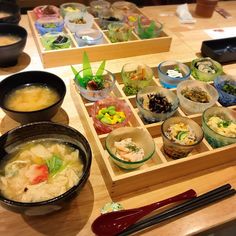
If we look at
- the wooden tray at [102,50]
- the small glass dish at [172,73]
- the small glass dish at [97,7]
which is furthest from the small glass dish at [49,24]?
the small glass dish at [172,73]

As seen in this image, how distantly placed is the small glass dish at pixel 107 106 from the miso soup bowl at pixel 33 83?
0.16 metres

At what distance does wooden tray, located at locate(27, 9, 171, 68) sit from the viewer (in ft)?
5.21

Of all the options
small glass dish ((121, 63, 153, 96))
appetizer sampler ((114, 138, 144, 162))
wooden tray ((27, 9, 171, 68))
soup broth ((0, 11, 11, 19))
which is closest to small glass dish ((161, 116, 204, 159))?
appetizer sampler ((114, 138, 144, 162))

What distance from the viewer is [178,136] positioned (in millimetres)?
1128

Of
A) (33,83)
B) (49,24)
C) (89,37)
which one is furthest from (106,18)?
(33,83)

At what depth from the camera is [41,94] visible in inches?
49.2

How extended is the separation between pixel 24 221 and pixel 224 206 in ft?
2.20

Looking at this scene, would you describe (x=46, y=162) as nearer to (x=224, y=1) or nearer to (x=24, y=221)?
(x=24, y=221)

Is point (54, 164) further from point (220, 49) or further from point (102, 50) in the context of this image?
point (220, 49)

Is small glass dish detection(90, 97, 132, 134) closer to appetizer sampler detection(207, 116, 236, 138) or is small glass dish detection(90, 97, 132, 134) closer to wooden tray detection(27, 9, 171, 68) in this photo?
appetizer sampler detection(207, 116, 236, 138)

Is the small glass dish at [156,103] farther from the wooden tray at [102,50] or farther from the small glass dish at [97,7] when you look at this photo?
the small glass dish at [97,7]

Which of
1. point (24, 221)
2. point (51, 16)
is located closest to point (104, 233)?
point (24, 221)

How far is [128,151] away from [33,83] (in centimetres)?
56

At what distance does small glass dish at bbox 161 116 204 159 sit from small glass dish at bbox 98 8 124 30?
38.8 inches
